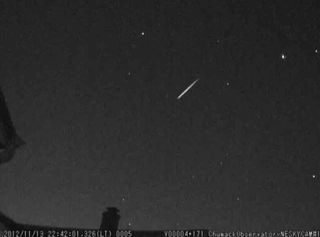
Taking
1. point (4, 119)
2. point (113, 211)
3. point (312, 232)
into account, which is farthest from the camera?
point (113, 211)

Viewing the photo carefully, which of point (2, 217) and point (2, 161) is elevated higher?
point (2, 161)

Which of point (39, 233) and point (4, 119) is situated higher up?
point (4, 119)

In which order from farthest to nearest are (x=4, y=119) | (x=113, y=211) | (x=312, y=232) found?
1. (x=113, y=211)
2. (x=312, y=232)
3. (x=4, y=119)

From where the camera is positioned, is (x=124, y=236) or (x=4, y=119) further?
(x=124, y=236)

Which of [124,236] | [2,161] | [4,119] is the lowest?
[124,236]

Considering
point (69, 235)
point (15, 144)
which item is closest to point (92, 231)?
point (69, 235)

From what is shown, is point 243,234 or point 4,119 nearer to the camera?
point 4,119

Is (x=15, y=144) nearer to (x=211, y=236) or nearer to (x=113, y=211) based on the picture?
(x=113, y=211)

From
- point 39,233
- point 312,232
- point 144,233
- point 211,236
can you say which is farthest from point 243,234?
point 39,233

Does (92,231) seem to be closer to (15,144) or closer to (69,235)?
(69,235)
